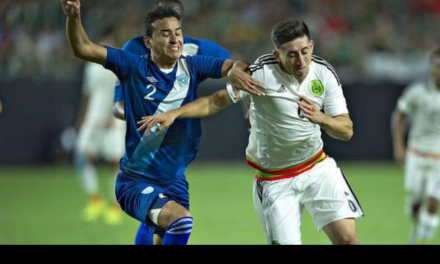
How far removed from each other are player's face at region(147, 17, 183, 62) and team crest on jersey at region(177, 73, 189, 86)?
0.57ft

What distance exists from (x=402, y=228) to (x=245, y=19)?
11.1 m

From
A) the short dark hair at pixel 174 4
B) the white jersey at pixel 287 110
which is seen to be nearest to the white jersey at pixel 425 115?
the short dark hair at pixel 174 4

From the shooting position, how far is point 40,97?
19.1 meters

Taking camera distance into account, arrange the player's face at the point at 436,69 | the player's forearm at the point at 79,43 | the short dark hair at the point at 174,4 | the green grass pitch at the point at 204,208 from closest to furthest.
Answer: the player's forearm at the point at 79,43 → the short dark hair at the point at 174,4 → the player's face at the point at 436,69 → the green grass pitch at the point at 204,208

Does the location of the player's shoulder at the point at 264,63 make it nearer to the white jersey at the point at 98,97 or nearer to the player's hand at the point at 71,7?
the player's hand at the point at 71,7

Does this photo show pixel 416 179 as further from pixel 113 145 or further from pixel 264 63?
pixel 113 145

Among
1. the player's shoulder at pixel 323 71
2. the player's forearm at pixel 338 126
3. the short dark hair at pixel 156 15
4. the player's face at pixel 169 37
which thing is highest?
the short dark hair at pixel 156 15

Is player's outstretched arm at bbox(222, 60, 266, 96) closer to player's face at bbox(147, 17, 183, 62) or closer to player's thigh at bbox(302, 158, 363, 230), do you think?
player's face at bbox(147, 17, 183, 62)

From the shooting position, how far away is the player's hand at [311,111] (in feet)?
19.7

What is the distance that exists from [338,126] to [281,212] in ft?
2.79

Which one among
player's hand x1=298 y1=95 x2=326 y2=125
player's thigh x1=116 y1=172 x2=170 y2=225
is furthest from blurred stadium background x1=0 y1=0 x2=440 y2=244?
player's hand x1=298 y1=95 x2=326 y2=125

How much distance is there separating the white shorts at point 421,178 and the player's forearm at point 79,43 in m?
5.07

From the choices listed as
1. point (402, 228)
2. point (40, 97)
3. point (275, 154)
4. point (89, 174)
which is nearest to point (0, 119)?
point (40, 97)
